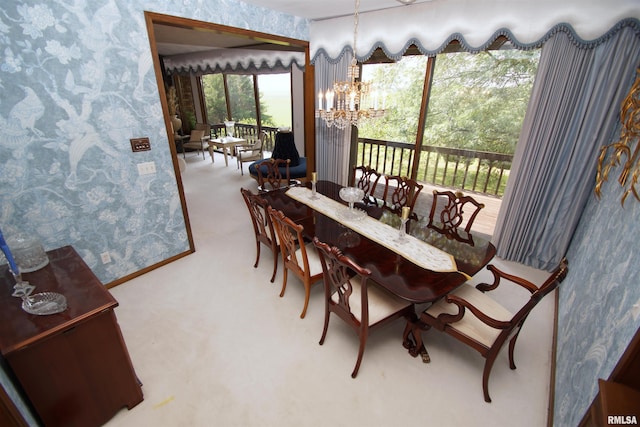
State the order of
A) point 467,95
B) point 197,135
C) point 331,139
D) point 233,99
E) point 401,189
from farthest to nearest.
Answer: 1. point 233,99
2. point 197,135
3. point 331,139
4. point 467,95
5. point 401,189

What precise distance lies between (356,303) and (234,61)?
655cm

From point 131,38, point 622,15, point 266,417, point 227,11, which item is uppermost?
point 227,11

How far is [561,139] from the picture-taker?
2.42 metres

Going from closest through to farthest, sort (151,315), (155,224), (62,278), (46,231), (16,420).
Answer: (16,420), (62,278), (46,231), (151,315), (155,224)

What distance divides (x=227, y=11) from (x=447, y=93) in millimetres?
2503

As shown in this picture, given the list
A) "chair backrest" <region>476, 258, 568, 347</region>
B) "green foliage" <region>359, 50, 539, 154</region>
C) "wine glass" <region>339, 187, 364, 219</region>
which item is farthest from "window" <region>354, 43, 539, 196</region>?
"chair backrest" <region>476, 258, 568, 347</region>

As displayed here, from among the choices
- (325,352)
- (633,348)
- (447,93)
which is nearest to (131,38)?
(325,352)

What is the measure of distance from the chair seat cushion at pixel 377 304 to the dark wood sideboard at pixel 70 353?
1275mm

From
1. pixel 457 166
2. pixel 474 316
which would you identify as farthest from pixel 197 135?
pixel 474 316

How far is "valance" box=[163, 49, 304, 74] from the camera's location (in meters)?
5.53

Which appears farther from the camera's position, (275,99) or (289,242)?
(275,99)

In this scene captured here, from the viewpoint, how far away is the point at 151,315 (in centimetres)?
225

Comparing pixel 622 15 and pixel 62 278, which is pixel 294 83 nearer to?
pixel 622 15

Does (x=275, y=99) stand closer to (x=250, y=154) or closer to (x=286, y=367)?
(x=250, y=154)
